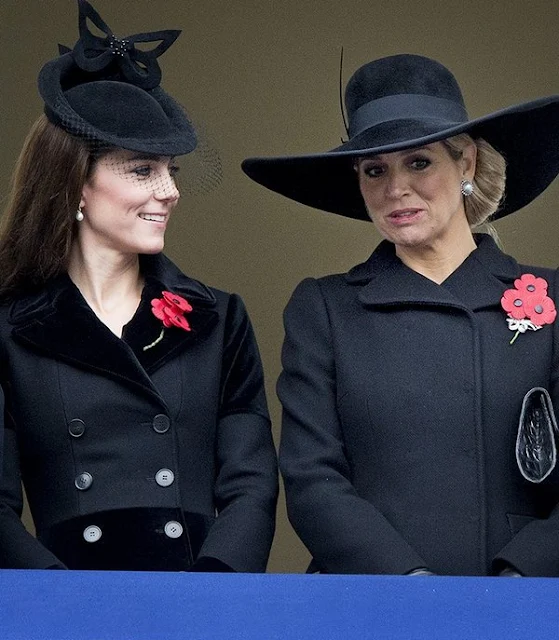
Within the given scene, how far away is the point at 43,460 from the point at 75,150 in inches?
22.2

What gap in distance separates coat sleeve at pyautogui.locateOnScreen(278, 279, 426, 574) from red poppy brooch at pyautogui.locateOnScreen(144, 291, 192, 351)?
0.63 feet

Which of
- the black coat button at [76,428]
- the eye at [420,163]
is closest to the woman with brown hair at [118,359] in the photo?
the black coat button at [76,428]

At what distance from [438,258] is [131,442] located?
0.64 m

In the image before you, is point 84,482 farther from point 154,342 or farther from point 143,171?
point 143,171

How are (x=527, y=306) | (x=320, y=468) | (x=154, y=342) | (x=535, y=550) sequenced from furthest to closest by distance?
(x=154, y=342), (x=527, y=306), (x=320, y=468), (x=535, y=550)

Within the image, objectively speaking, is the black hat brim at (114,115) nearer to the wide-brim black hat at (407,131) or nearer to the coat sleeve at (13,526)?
the wide-brim black hat at (407,131)

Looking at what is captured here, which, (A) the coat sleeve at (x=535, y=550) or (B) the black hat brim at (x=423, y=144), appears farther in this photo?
(B) the black hat brim at (x=423, y=144)

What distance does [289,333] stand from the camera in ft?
10.4

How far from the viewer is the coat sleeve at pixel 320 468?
114 inches

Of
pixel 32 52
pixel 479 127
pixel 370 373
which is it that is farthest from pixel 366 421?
pixel 32 52

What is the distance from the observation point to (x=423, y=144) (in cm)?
302

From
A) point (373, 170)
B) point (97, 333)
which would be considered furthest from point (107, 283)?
point (373, 170)

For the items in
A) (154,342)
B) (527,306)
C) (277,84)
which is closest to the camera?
(527,306)

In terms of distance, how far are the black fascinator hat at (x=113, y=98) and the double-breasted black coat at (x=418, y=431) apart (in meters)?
0.44
